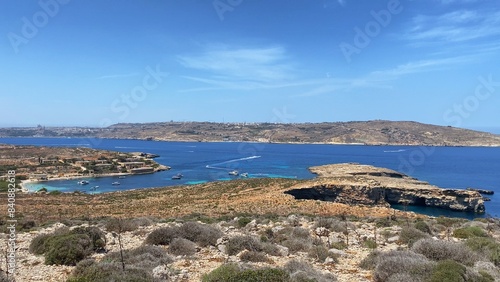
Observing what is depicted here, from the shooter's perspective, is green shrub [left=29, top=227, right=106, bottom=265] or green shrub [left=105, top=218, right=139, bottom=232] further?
green shrub [left=105, top=218, right=139, bottom=232]

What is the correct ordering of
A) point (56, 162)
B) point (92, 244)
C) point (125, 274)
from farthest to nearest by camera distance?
point (56, 162) → point (92, 244) → point (125, 274)

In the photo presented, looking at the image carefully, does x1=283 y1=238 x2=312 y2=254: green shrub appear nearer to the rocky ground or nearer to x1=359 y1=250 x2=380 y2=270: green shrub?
the rocky ground

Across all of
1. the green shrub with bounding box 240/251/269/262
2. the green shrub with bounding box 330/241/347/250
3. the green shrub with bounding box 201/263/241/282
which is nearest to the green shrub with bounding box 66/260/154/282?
the green shrub with bounding box 201/263/241/282

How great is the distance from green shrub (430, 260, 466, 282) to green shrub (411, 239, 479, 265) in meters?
2.28

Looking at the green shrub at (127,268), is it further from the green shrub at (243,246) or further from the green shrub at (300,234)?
the green shrub at (300,234)

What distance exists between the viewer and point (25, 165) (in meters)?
91.9

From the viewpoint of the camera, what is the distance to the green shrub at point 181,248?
478 inches

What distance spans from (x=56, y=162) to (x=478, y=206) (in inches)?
4073

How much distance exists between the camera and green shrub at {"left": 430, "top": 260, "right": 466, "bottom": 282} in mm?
7948

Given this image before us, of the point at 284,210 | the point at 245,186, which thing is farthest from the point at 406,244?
the point at 245,186

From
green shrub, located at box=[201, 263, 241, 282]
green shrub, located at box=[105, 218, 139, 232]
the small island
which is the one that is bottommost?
the small island

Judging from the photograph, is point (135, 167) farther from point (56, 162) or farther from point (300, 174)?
point (300, 174)

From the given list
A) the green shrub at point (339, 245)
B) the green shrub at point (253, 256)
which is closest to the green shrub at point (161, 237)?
the green shrub at point (253, 256)

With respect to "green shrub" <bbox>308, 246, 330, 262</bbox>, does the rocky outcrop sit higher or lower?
lower
